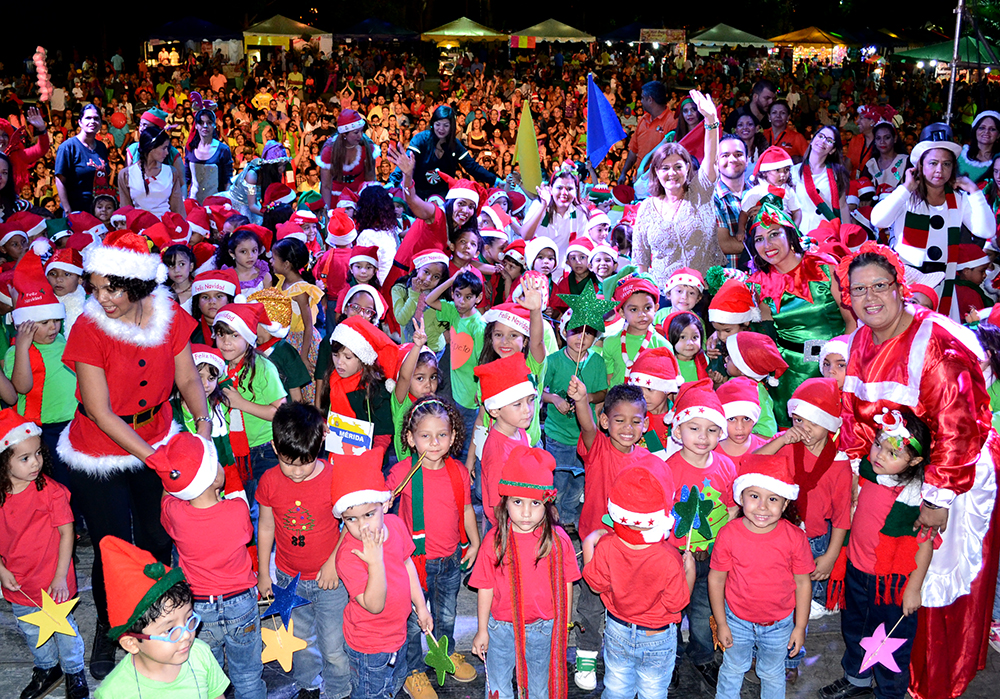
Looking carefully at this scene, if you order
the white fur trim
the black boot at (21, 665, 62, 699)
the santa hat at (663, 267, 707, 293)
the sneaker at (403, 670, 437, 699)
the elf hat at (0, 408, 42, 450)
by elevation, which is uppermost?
the santa hat at (663, 267, 707, 293)

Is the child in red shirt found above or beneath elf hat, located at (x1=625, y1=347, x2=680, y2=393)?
beneath

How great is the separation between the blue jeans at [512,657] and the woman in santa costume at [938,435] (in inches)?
57.4

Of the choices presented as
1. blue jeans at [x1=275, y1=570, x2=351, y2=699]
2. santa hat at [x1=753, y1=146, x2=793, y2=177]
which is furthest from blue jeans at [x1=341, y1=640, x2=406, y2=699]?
santa hat at [x1=753, y1=146, x2=793, y2=177]

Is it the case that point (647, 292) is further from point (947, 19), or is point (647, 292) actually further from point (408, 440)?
point (947, 19)

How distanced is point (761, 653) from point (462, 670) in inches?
56.4

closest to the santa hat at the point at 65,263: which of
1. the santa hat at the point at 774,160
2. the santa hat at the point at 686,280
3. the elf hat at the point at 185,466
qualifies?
the elf hat at the point at 185,466

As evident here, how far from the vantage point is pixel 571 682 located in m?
4.29

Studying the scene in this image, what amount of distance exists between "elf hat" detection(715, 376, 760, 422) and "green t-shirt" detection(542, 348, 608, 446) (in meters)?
0.90

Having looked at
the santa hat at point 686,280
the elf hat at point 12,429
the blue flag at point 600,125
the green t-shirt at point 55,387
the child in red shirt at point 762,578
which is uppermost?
the blue flag at point 600,125

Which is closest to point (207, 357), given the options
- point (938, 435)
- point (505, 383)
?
point (505, 383)

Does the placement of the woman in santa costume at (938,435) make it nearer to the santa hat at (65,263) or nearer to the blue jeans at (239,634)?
the blue jeans at (239,634)

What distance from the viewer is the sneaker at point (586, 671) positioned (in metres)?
4.23

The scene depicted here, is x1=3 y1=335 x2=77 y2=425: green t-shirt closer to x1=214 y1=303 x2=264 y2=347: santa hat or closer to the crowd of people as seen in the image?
the crowd of people

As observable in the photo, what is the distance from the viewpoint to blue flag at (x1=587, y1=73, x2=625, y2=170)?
26.4 feet
